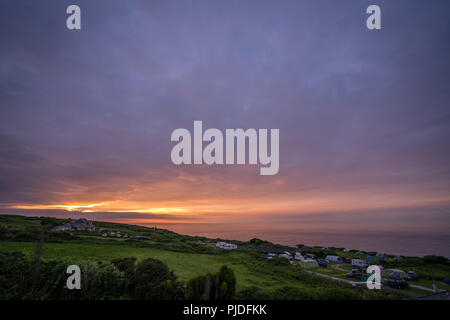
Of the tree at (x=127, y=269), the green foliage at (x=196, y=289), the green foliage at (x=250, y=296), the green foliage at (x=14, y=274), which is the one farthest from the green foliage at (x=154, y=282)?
the green foliage at (x=14, y=274)

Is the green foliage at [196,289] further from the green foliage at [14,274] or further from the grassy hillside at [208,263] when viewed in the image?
the green foliage at [14,274]

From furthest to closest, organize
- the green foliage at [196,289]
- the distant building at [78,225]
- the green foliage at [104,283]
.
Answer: the distant building at [78,225]
the green foliage at [104,283]
the green foliage at [196,289]

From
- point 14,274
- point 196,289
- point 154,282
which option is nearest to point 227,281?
point 196,289

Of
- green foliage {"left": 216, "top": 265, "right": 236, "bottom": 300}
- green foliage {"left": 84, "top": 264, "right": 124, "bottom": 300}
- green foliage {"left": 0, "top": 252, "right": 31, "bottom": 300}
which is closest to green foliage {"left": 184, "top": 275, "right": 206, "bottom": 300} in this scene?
green foliage {"left": 216, "top": 265, "right": 236, "bottom": 300}

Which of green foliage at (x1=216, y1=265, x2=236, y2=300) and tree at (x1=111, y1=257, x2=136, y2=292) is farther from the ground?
green foliage at (x1=216, y1=265, x2=236, y2=300)

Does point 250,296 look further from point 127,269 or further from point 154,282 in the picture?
point 127,269

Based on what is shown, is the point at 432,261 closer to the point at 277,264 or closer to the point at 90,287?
the point at 277,264

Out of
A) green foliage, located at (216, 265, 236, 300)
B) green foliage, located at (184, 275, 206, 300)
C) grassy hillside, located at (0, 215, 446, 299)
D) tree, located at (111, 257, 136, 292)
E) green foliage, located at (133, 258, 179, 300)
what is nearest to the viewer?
green foliage, located at (184, 275, 206, 300)

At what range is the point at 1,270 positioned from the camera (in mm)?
12734

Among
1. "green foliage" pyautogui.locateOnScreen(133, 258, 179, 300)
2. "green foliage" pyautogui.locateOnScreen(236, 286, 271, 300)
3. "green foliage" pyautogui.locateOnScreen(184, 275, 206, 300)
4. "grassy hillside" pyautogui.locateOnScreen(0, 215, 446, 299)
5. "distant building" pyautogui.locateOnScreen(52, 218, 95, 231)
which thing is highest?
"green foliage" pyautogui.locateOnScreen(184, 275, 206, 300)

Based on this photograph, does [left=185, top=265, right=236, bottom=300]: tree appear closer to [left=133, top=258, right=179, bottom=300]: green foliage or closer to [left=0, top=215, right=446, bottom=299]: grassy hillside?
[left=0, top=215, right=446, bottom=299]: grassy hillside

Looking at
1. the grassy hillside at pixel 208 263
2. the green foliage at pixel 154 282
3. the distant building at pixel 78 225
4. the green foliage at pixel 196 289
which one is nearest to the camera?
the green foliage at pixel 196 289
